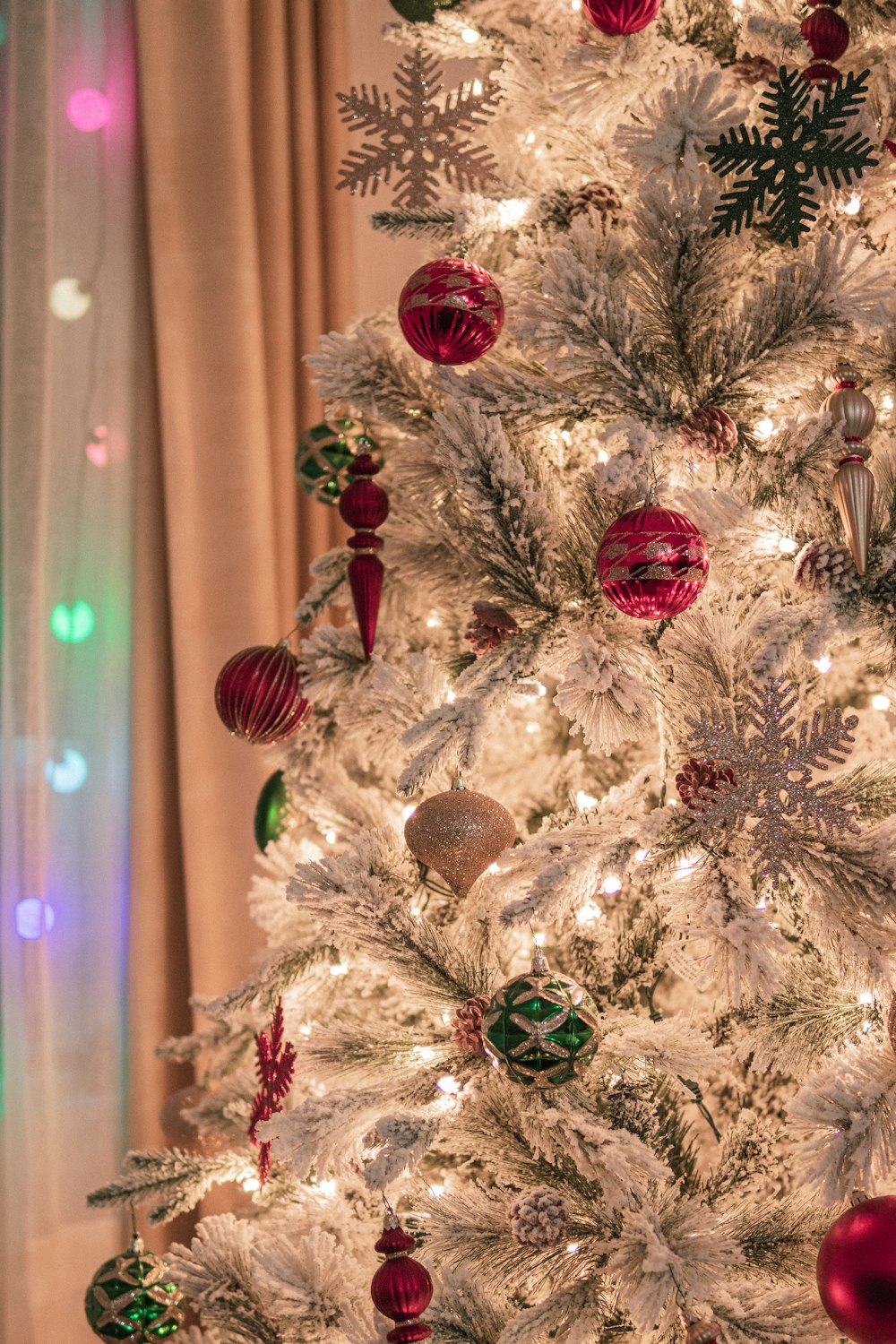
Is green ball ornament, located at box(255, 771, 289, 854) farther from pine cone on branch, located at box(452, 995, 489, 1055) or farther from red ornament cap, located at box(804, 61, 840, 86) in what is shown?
red ornament cap, located at box(804, 61, 840, 86)

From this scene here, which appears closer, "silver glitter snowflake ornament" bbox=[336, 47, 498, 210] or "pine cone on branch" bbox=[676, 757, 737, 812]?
"pine cone on branch" bbox=[676, 757, 737, 812]

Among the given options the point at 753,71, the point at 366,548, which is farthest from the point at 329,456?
the point at 753,71

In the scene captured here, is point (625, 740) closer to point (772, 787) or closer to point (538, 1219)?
point (772, 787)

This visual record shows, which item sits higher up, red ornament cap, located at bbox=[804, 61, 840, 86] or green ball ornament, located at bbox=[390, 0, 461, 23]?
green ball ornament, located at bbox=[390, 0, 461, 23]

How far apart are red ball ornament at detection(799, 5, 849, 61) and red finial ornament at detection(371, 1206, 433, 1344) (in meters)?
1.01

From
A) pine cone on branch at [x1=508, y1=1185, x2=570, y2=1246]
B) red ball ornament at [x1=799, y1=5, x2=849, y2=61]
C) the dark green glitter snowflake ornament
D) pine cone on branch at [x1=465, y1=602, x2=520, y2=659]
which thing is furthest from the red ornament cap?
pine cone on branch at [x1=508, y1=1185, x2=570, y2=1246]

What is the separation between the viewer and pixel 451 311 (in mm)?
860

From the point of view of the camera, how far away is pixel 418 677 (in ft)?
3.02

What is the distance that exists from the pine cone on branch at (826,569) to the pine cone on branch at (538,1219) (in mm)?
482

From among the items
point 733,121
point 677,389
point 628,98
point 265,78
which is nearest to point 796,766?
point 677,389

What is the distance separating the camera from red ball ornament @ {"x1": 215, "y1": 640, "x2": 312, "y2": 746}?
992 millimetres

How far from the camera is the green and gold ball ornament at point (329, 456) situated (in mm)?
1128

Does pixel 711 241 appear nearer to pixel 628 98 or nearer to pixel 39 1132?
pixel 628 98

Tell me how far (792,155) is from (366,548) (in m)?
0.47
